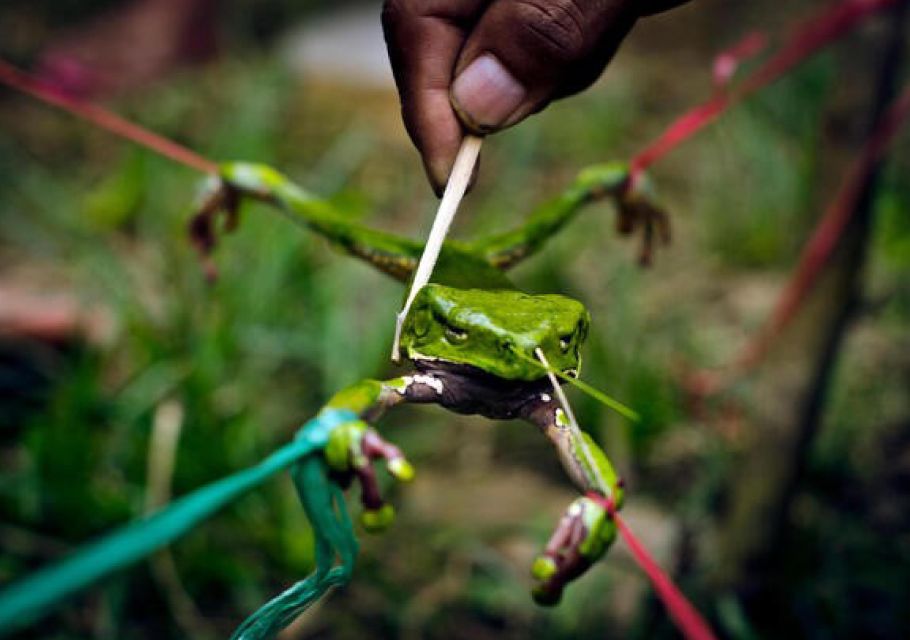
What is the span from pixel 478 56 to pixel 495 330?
247 millimetres

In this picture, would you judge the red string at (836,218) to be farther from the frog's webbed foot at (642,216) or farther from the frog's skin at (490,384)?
the frog's skin at (490,384)

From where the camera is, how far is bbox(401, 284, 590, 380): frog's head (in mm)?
627

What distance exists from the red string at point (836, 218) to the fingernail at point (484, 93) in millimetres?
975

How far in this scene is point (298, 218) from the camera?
3.29ft

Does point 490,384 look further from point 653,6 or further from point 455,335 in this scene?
point 653,6

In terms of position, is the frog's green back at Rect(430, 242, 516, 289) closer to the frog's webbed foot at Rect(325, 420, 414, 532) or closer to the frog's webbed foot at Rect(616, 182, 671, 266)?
the frog's webbed foot at Rect(325, 420, 414, 532)

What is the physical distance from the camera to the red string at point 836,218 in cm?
153

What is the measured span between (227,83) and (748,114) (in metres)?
2.07

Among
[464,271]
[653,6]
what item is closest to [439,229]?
[464,271]

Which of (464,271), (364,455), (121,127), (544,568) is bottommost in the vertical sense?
(544,568)

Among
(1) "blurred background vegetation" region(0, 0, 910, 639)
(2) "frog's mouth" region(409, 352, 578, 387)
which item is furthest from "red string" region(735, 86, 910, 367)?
(2) "frog's mouth" region(409, 352, 578, 387)

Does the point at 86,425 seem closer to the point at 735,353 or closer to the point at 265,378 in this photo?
the point at 265,378

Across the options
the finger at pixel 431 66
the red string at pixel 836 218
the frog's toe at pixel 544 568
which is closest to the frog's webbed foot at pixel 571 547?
the frog's toe at pixel 544 568

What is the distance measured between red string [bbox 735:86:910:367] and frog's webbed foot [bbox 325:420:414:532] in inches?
47.5
